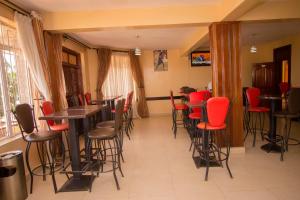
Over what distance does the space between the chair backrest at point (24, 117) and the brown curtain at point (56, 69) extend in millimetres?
1025

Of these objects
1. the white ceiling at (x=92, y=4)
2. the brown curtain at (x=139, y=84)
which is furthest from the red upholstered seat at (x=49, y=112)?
the brown curtain at (x=139, y=84)

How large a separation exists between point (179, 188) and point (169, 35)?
3.96 m

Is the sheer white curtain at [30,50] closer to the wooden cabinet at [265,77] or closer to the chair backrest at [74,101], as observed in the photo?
the chair backrest at [74,101]

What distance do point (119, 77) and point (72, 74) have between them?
2.06m

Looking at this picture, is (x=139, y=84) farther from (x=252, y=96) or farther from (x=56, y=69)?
(x=252, y=96)

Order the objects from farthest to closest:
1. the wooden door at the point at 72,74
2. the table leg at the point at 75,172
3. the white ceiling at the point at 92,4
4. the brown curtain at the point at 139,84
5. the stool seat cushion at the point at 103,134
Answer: the brown curtain at the point at 139,84
the wooden door at the point at 72,74
the white ceiling at the point at 92,4
the table leg at the point at 75,172
the stool seat cushion at the point at 103,134

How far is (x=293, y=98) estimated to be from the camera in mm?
3117

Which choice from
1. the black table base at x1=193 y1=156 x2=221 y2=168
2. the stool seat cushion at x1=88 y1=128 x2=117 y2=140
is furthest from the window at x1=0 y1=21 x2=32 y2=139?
the black table base at x1=193 y1=156 x2=221 y2=168

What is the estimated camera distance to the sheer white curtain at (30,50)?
2932 mm

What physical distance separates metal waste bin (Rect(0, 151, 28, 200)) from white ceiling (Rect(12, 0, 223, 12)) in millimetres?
2244

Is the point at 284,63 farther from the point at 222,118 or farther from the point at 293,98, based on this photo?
the point at 222,118

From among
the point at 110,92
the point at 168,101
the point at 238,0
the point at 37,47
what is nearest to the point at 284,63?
the point at 168,101

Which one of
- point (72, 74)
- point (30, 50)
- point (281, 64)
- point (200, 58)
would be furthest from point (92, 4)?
point (281, 64)

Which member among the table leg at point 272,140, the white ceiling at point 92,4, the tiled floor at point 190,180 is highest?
the white ceiling at point 92,4
